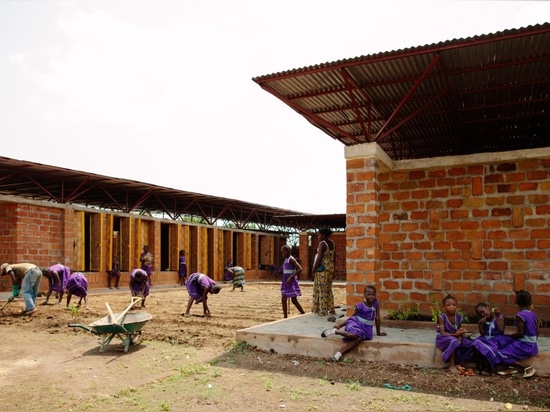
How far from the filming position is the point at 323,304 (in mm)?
8789

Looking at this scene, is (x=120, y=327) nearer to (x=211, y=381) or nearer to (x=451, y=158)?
(x=211, y=381)

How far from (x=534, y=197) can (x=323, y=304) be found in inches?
152

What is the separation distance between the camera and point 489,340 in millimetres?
5422

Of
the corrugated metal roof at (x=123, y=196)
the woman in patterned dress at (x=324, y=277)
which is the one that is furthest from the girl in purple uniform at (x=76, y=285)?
the woman in patterned dress at (x=324, y=277)

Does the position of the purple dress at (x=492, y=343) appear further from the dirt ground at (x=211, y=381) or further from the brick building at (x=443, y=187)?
the brick building at (x=443, y=187)

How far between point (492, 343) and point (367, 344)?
1.45 metres

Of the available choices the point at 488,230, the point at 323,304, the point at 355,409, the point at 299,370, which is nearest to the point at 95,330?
the point at 299,370

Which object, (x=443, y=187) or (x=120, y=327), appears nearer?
(x=120, y=327)

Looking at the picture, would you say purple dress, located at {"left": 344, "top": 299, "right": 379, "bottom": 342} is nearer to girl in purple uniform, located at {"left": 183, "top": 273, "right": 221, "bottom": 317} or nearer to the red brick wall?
girl in purple uniform, located at {"left": 183, "top": 273, "right": 221, "bottom": 317}

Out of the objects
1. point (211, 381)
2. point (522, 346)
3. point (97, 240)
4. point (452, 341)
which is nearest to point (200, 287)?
point (211, 381)

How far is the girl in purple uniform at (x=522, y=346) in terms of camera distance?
521 centimetres

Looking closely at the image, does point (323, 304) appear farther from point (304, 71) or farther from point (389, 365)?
point (304, 71)

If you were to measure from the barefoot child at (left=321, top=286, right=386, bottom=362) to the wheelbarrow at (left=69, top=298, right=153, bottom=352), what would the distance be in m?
3.08

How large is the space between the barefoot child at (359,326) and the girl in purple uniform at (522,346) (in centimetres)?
153
